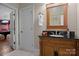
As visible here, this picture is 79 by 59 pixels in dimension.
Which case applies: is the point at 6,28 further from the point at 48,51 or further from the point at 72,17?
the point at 72,17

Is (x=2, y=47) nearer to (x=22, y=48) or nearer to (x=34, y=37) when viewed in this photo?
(x=22, y=48)

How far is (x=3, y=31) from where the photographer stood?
1968 millimetres

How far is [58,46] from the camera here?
77.4 inches

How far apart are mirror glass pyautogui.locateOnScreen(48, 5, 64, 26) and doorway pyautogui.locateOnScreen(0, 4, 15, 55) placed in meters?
0.54

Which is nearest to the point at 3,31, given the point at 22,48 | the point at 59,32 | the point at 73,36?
the point at 22,48

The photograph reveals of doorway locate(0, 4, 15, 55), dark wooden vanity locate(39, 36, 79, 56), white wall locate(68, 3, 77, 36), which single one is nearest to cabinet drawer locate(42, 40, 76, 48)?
dark wooden vanity locate(39, 36, 79, 56)

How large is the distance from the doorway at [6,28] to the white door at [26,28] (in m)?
0.13

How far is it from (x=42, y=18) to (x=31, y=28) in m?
0.21

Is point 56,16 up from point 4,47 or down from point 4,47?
up

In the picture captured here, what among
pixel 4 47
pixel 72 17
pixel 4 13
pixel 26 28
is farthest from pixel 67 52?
pixel 4 13

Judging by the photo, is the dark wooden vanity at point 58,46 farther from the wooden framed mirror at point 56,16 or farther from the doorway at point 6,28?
the doorway at point 6,28

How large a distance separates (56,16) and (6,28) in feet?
2.38

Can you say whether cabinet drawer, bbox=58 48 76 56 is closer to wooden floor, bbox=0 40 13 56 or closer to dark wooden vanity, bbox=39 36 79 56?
dark wooden vanity, bbox=39 36 79 56

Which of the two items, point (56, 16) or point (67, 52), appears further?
point (56, 16)
